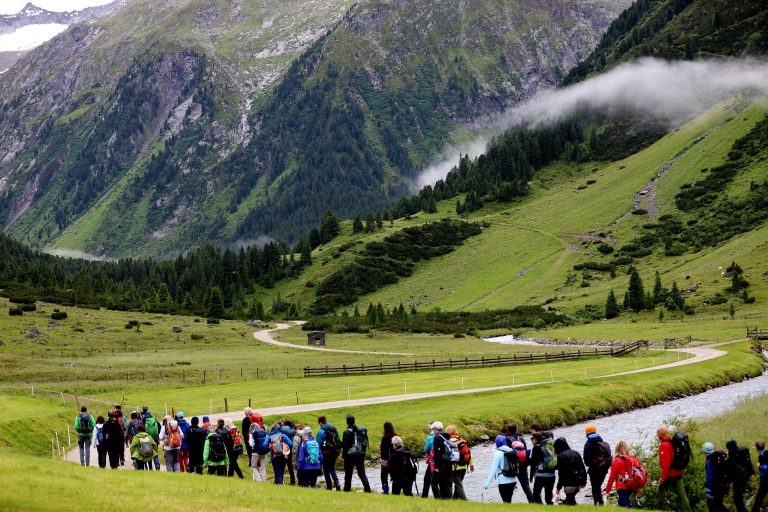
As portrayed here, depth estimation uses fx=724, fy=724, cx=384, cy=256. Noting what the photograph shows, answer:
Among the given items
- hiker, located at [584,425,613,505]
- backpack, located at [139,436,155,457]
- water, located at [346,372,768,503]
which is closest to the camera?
hiker, located at [584,425,613,505]

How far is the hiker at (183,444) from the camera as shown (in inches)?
1292

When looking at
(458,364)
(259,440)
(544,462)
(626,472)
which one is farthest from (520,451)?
(458,364)

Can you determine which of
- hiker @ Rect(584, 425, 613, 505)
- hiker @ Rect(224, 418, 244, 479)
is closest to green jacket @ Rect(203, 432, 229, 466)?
hiker @ Rect(224, 418, 244, 479)

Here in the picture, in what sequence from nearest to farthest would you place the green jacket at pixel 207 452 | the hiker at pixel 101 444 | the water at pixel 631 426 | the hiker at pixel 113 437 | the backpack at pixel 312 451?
the backpack at pixel 312 451 < the green jacket at pixel 207 452 < the hiker at pixel 113 437 < the hiker at pixel 101 444 < the water at pixel 631 426

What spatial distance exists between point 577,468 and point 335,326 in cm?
14886

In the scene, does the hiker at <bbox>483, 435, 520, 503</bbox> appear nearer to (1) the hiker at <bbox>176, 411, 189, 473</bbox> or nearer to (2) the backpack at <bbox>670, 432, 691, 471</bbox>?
(2) the backpack at <bbox>670, 432, 691, 471</bbox>

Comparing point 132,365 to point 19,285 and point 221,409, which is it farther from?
point 19,285

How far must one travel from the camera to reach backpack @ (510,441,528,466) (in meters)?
26.8

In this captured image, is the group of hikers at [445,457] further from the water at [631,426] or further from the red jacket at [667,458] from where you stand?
the water at [631,426]

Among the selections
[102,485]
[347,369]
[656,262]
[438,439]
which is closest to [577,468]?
[438,439]

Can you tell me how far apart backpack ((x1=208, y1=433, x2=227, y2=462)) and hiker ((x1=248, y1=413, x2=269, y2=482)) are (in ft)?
4.04

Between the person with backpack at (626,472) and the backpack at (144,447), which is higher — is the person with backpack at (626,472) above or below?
below

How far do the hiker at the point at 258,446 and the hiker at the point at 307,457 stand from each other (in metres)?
1.85

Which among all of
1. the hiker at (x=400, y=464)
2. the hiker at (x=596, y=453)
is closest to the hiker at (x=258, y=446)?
the hiker at (x=400, y=464)
